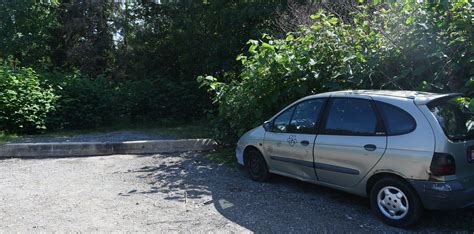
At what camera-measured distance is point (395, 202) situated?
5.03m

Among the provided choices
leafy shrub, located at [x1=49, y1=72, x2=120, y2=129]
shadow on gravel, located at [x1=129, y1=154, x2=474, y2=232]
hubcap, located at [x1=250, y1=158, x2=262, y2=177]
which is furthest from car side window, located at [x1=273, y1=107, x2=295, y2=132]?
leafy shrub, located at [x1=49, y1=72, x2=120, y2=129]

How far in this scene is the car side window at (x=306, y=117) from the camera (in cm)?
611

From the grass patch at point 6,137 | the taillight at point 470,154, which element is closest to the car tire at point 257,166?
the taillight at point 470,154

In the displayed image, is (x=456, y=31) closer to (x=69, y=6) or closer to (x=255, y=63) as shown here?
(x=255, y=63)

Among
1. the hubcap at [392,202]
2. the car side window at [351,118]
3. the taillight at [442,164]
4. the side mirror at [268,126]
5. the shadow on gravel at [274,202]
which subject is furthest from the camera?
the side mirror at [268,126]

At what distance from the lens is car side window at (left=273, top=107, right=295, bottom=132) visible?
21.7 ft

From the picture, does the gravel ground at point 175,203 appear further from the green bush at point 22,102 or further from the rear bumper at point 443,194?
the green bush at point 22,102

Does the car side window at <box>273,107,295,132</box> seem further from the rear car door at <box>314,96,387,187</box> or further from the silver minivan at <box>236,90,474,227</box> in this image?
the rear car door at <box>314,96,387,187</box>

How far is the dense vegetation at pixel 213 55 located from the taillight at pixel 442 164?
149cm

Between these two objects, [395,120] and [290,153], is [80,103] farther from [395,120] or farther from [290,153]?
[395,120]

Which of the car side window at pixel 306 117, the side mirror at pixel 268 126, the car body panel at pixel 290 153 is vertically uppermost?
the car side window at pixel 306 117

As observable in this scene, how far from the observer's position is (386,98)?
5.23 m

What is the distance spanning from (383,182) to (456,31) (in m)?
2.72

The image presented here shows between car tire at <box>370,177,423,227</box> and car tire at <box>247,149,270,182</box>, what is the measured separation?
2181 mm
